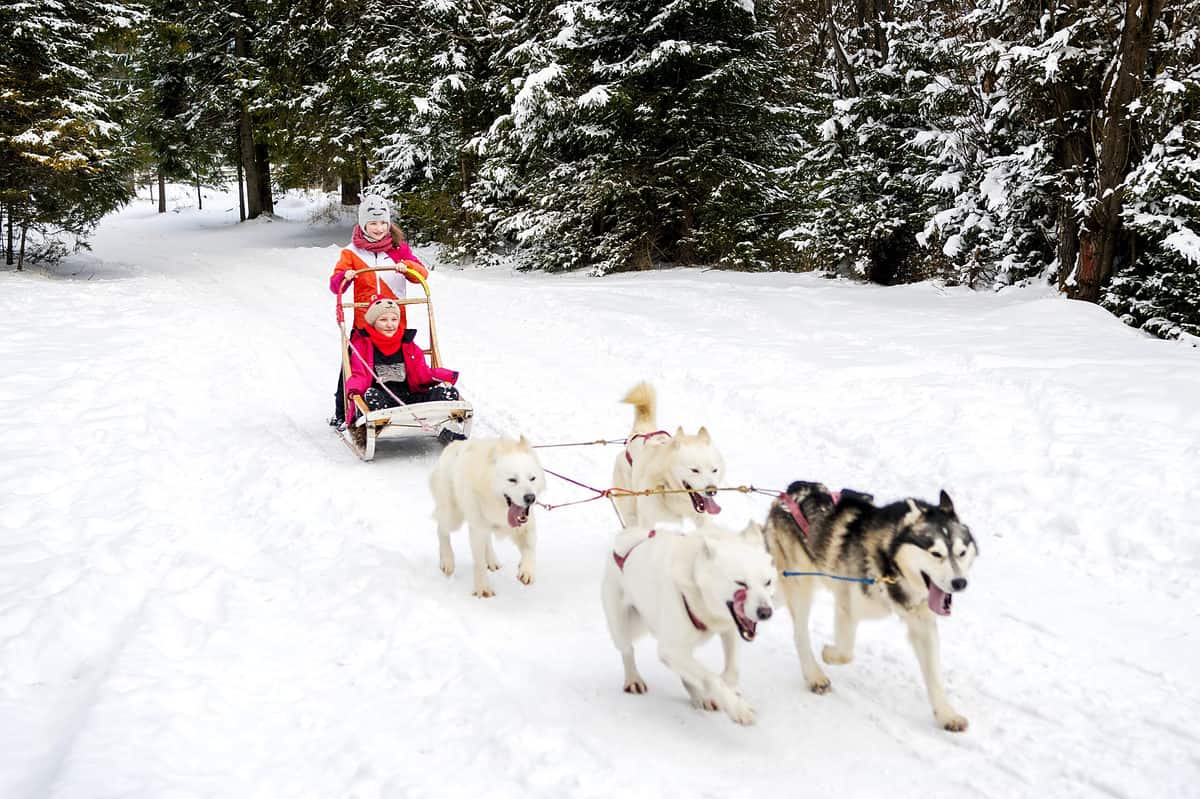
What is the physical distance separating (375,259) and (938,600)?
6.23 metres

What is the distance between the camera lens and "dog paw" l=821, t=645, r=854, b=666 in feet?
11.4

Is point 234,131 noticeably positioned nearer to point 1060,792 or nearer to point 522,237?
point 522,237

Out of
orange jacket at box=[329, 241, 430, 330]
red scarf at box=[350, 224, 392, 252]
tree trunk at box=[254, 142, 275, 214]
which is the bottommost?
orange jacket at box=[329, 241, 430, 330]

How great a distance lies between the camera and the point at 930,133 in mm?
13023

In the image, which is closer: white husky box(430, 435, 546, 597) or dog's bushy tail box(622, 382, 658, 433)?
white husky box(430, 435, 546, 597)

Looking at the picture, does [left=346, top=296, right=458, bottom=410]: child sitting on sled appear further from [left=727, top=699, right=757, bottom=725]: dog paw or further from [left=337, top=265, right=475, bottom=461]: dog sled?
[left=727, top=699, right=757, bottom=725]: dog paw

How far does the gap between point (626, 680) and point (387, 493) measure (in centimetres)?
313

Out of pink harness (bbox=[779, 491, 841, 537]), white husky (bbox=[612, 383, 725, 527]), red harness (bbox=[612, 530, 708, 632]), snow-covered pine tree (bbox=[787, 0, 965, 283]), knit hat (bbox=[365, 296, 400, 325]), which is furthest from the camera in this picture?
snow-covered pine tree (bbox=[787, 0, 965, 283])

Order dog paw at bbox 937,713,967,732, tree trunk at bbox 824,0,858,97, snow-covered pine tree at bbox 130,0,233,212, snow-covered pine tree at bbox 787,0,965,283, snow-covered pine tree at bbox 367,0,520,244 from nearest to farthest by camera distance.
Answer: dog paw at bbox 937,713,967,732, snow-covered pine tree at bbox 787,0,965,283, tree trunk at bbox 824,0,858,97, snow-covered pine tree at bbox 367,0,520,244, snow-covered pine tree at bbox 130,0,233,212

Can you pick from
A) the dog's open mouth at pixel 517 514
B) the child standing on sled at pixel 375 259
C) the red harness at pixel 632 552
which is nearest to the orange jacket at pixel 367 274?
the child standing on sled at pixel 375 259

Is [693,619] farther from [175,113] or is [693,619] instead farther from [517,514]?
[175,113]

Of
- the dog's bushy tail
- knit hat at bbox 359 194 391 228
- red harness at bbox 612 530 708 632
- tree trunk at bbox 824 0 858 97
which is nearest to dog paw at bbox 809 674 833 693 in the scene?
red harness at bbox 612 530 708 632

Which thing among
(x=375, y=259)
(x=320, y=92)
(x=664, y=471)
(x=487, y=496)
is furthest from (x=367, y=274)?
(x=320, y=92)

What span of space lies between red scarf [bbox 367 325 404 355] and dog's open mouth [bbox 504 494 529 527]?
3447 mm
